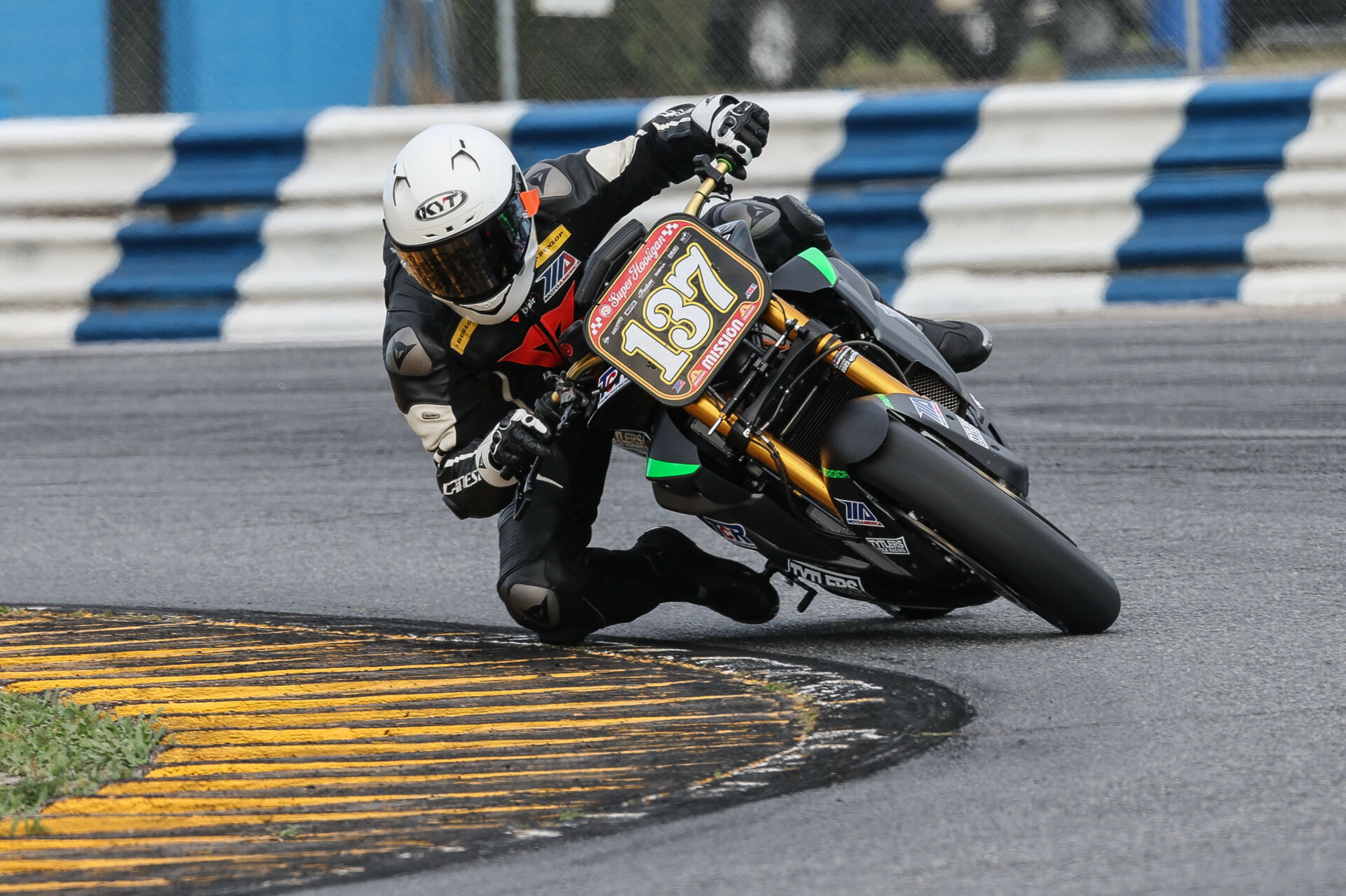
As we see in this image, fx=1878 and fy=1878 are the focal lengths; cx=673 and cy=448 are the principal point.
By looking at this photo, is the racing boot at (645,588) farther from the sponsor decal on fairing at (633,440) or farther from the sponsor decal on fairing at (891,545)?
the sponsor decal on fairing at (891,545)

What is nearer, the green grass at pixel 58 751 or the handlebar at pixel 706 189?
the green grass at pixel 58 751

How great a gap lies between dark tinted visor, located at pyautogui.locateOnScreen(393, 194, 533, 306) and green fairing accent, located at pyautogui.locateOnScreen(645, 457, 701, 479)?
0.63 metres

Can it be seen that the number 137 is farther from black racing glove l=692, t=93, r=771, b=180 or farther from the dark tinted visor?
black racing glove l=692, t=93, r=771, b=180

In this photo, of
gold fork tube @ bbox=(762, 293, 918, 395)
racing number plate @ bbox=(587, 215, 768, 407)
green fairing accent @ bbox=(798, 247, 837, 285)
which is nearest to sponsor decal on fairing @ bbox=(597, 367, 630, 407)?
racing number plate @ bbox=(587, 215, 768, 407)

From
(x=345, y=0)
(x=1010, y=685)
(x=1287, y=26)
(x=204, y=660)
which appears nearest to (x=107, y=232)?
(x=345, y=0)

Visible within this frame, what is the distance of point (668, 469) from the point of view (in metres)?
4.48

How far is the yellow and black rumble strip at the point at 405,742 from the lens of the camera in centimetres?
334

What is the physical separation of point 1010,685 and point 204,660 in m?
2.10

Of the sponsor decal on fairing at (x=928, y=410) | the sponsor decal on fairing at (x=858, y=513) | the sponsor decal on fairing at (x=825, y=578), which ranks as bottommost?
the sponsor decal on fairing at (x=825, y=578)

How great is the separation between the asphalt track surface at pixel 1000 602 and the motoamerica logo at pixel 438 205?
132cm

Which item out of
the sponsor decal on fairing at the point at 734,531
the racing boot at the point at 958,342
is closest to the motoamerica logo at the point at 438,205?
the sponsor decal on fairing at the point at 734,531

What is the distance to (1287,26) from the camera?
9.63m

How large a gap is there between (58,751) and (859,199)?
6.12 meters

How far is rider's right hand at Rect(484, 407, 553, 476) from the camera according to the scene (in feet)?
14.3
